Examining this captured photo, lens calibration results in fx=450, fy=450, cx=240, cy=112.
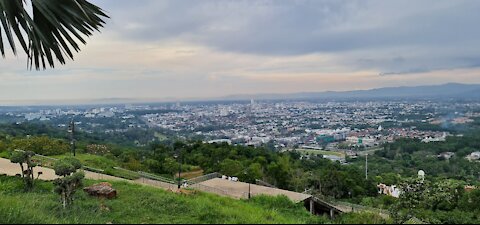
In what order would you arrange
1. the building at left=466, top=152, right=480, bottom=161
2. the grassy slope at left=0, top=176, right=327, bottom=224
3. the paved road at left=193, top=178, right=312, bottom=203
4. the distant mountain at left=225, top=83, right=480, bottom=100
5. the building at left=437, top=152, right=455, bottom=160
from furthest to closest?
the distant mountain at left=225, top=83, right=480, bottom=100
the building at left=437, top=152, right=455, bottom=160
the building at left=466, top=152, right=480, bottom=161
the paved road at left=193, top=178, right=312, bottom=203
the grassy slope at left=0, top=176, right=327, bottom=224

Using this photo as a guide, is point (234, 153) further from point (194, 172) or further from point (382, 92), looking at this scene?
point (382, 92)

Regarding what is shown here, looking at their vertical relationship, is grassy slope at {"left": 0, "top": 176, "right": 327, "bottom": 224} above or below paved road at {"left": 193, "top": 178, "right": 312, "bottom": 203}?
above

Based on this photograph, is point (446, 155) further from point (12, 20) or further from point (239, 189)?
point (12, 20)

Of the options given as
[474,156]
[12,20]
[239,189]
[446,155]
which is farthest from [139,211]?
[474,156]

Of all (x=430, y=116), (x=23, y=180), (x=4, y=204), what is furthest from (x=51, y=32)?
(x=430, y=116)

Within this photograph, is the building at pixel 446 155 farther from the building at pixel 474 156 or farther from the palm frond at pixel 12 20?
the palm frond at pixel 12 20

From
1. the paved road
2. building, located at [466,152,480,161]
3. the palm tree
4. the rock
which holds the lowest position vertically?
building, located at [466,152,480,161]

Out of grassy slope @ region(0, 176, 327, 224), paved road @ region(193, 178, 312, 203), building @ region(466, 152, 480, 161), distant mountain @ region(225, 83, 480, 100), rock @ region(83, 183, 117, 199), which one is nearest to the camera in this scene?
grassy slope @ region(0, 176, 327, 224)

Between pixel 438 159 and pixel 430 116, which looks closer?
pixel 438 159

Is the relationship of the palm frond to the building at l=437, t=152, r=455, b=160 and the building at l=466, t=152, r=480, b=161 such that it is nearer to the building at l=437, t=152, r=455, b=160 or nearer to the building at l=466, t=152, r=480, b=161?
the building at l=437, t=152, r=455, b=160

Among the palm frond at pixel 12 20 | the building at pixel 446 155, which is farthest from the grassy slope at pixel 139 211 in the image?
the building at pixel 446 155

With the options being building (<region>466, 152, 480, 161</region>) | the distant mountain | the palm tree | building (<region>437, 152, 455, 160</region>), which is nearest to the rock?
the palm tree
